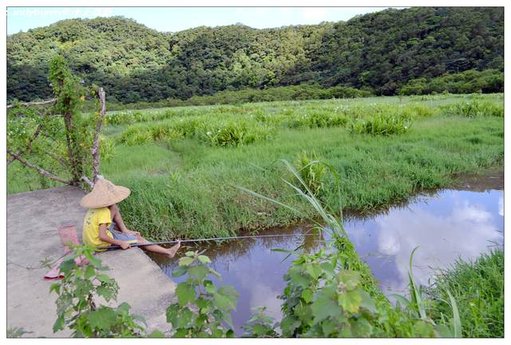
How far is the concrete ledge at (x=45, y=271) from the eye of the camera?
89.7 inches

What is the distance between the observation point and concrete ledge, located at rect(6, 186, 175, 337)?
89.7 inches

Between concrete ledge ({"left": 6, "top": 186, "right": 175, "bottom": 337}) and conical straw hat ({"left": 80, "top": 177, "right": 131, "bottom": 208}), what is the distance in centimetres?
37

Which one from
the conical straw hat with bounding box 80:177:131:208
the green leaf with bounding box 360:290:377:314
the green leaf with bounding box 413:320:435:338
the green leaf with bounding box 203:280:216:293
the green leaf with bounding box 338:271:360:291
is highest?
the green leaf with bounding box 338:271:360:291

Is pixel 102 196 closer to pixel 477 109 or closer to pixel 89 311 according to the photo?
pixel 89 311

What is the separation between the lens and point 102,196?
125 inches

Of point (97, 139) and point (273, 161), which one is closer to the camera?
point (273, 161)

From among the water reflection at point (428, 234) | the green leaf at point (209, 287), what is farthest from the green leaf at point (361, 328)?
the water reflection at point (428, 234)

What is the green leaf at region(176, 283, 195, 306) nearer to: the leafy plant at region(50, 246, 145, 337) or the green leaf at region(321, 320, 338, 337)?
the leafy plant at region(50, 246, 145, 337)

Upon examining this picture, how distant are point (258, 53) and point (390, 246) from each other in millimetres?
17844

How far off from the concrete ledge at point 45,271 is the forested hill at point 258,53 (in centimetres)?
723

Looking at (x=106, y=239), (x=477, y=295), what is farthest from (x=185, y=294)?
(x=106, y=239)

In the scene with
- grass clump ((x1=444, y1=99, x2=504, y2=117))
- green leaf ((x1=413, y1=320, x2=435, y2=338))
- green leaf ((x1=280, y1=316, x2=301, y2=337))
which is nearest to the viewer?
green leaf ((x1=413, y1=320, x2=435, y2=338))

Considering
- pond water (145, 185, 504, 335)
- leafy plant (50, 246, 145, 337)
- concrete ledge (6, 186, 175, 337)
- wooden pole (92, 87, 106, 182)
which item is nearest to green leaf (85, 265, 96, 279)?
leafy plant (50, 246, 145, 337)

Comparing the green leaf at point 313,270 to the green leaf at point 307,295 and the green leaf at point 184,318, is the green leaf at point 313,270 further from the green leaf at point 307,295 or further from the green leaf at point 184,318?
the green leaf at point 184,318
